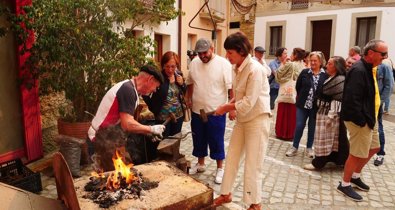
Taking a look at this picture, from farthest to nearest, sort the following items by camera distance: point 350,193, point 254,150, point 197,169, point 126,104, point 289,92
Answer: point 289,92, point 197,169, point 350,193, point 254,150, point 126,104

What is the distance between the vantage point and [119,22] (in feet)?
16.8

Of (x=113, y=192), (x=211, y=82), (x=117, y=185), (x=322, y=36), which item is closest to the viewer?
(x=113, y=192)

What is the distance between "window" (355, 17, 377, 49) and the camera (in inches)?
677

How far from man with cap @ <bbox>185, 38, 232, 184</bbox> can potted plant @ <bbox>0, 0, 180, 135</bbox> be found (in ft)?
3.85

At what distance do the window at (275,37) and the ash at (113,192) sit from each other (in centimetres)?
1895

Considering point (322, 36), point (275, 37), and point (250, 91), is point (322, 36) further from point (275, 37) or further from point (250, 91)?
point (250, 91)

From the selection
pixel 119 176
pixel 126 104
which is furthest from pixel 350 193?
pixel 126 104

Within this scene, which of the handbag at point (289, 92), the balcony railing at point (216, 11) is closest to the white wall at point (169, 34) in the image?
the balcony railing at point (216, 11)

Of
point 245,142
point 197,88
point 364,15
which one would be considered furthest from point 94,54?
point 364,15

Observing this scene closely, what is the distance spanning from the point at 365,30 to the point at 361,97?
1571 cm

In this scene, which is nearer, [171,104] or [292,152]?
[171,104]

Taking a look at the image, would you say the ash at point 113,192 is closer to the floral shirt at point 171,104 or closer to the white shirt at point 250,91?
the white shirt at point 250,91

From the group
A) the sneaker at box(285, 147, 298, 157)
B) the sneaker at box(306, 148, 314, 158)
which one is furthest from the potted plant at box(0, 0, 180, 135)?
the sneaker at box(306, 148, 314, 158)

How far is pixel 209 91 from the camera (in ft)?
14.5
